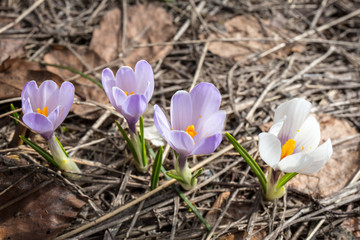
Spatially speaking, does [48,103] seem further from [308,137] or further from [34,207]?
[308,137]

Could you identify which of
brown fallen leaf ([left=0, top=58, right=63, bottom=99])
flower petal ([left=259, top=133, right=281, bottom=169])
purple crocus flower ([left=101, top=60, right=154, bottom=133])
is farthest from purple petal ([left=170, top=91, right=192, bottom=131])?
brown fallen leaf ([left=0, top=58, right=63, bottom=99])

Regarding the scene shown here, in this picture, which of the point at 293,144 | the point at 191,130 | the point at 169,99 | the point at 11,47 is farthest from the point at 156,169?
the point at 11,47

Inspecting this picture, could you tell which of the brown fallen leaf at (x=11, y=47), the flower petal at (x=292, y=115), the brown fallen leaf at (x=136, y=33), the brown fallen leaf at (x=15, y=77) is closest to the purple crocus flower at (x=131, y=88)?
the flower petal at (x=292, y=115)

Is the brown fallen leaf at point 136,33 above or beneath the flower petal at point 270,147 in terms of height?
above

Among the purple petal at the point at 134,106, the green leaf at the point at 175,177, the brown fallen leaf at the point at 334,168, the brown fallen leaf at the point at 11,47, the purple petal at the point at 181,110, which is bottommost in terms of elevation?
the brown fallen leaf at the point at 334,168

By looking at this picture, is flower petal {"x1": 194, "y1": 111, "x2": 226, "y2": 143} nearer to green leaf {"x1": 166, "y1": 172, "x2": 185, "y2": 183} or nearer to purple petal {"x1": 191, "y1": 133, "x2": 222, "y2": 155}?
purple petal {"x1": 191, "y1": 133, "x2": 222, "y2": 155}

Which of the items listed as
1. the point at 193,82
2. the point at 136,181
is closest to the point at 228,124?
the point at 193,82

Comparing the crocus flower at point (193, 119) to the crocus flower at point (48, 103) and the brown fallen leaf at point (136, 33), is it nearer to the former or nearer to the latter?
the crocus flower at point (48, 103)
